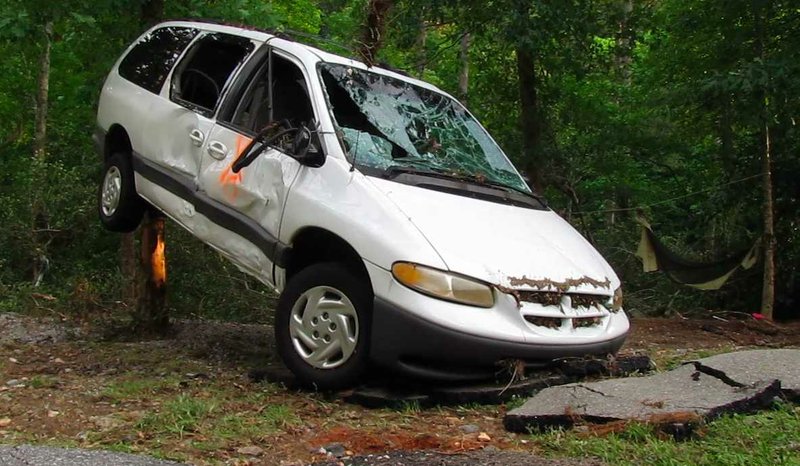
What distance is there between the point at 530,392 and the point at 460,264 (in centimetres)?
88

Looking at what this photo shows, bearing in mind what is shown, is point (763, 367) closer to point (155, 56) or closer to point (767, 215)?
point (155, 56)

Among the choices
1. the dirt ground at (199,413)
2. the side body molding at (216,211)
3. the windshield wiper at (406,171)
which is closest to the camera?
the dirt ground at (199,413)

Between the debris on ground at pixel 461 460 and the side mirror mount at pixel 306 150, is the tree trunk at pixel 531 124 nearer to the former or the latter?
the side mirror mount at pixel 306 150

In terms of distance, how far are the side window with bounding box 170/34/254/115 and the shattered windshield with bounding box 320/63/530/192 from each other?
0.94 m

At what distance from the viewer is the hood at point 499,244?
4109 mm

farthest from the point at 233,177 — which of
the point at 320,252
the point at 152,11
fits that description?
the point at 152,11

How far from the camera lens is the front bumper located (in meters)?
3.96

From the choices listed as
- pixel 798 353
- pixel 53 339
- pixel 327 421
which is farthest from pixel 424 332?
pixel 53 339

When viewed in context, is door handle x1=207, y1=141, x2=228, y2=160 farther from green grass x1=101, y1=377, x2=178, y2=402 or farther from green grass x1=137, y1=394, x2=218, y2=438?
green grass x1=137, y1=394, x2=218, y2=438

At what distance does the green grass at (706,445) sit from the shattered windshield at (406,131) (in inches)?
79.8

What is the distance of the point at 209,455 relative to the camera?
3.33 metres

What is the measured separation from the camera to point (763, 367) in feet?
14.7

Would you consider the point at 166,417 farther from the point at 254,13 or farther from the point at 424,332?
the point at 254,13

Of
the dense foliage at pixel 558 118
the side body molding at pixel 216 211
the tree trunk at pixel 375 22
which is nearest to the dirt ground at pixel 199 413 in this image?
the side body molding at pixel 216 211
